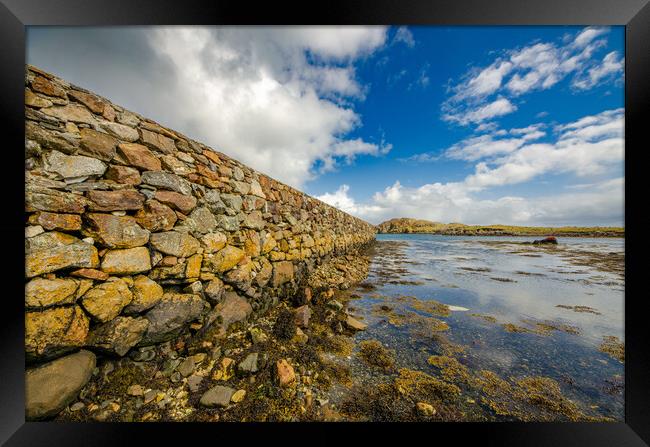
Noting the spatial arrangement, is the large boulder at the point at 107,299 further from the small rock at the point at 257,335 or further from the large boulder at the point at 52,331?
the small rock at the point at 257,335

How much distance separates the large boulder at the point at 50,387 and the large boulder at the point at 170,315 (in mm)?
536

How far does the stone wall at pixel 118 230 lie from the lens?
1877mm

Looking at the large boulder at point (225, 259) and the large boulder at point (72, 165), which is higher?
the large boulder at point (72, 165)

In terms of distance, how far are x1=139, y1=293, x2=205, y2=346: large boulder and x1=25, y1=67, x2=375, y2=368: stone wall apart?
0.04ft

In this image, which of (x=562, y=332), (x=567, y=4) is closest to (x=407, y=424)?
(x=567, y=4)

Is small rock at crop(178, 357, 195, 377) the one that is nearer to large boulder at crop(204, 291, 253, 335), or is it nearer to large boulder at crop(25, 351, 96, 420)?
large boulder at crop(204, 291, 253, 335)

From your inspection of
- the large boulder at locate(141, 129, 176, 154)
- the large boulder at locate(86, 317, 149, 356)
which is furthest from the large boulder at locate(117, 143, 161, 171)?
the large boulder at locate(86, 317, 149, 356)

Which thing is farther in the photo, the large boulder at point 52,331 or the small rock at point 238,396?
the small rock at point 238,396

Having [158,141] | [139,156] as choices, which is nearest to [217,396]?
[139,156]

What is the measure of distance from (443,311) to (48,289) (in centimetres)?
647

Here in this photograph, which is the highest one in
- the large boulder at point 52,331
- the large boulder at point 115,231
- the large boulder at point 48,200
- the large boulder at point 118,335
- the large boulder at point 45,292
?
the large boulder at point 48,200

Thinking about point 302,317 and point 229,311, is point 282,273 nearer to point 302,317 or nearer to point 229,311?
point 302,317

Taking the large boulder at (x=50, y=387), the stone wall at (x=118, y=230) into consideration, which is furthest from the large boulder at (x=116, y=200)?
the large boulder at (x=50, y=387)

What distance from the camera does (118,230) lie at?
7.43 feet
